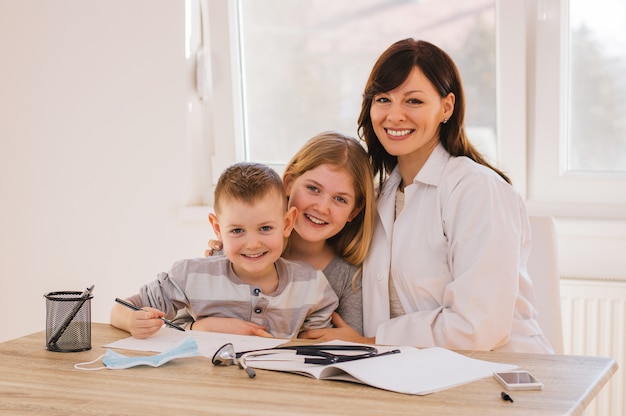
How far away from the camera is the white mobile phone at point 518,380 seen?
4.30 ft

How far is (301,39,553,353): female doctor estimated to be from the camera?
6.22 feet

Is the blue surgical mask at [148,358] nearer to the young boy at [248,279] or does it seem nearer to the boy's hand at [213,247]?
the young boy at [248,279]

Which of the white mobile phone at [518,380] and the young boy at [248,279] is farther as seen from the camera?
the young boy at [248,279]

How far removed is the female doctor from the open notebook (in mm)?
395

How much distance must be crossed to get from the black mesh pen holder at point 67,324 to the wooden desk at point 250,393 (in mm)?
74

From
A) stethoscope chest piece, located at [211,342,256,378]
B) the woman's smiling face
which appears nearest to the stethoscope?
stethoscope chest piece, located at [211,342,256,378]

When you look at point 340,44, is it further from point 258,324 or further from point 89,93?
point 258,324

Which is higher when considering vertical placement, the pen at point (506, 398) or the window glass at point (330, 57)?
the window glass at point (330, 57)

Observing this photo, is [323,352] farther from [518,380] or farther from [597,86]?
[597,86]

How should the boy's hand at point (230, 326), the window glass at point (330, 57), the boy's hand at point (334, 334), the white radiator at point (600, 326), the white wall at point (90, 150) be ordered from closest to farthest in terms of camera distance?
the boy's hand at point (230, 326) → the boy's hand at point (334, 334) → the white radiator at point (600, 326) → the window glass at point (330, 57) → the white wall at point (90, 150)

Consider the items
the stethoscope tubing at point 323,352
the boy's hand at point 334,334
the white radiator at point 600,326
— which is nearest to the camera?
the stethoscope tubing at point 323,352

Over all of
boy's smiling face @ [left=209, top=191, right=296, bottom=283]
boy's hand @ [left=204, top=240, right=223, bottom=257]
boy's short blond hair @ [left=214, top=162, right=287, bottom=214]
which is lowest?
boy's hand @ [left=204, top=240, right=223, bottom=257]

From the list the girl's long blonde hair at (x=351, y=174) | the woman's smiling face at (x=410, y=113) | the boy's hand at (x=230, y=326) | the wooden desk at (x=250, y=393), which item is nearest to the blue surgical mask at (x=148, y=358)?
the wooden desk at (x=250, y=393)

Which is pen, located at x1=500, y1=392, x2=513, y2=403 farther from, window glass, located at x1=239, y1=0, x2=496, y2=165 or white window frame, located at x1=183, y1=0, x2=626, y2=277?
window glass, located at x1=239, y1=0, x2=496, y2=165
